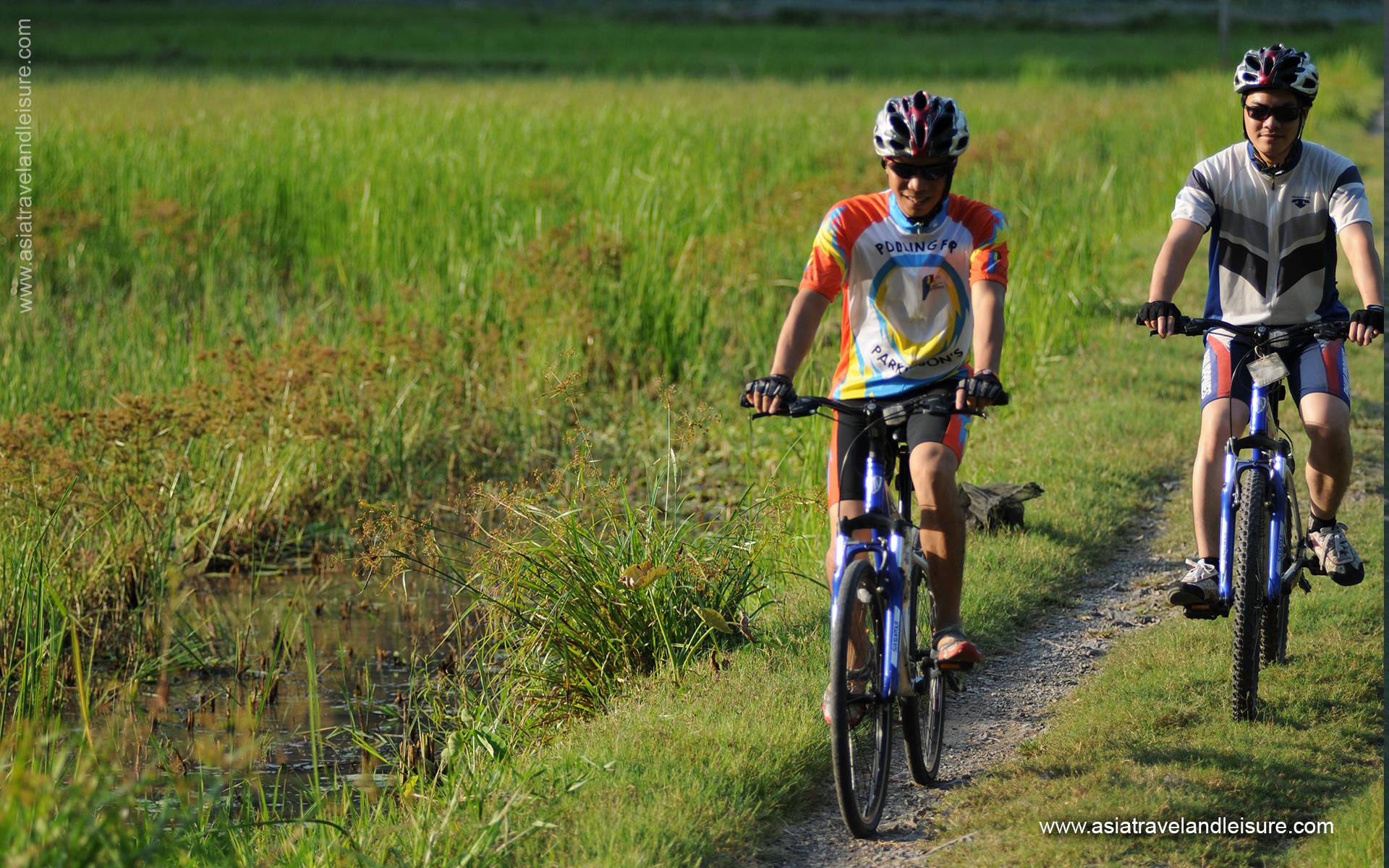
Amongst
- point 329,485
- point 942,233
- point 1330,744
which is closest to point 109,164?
point 329,485

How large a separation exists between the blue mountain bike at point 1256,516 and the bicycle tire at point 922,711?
91 cm

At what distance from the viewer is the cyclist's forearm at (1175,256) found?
4707 millimetres

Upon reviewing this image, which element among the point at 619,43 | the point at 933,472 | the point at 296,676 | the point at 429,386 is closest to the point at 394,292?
the point at 429,386

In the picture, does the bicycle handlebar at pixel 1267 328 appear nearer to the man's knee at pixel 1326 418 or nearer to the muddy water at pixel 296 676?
the man's knee at pixel 1326 418

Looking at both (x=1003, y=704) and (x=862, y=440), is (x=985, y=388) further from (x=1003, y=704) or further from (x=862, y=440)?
(x=1003, y=704)

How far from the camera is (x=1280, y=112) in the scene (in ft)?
15.2

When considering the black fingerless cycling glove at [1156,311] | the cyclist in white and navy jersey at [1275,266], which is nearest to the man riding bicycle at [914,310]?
the black fingerless cycling glove at [1156,311]

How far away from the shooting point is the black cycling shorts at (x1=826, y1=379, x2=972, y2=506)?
396 centimetres

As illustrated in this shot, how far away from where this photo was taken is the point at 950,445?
3.99 m

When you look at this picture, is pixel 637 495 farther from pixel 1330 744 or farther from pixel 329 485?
pixel 1330 744

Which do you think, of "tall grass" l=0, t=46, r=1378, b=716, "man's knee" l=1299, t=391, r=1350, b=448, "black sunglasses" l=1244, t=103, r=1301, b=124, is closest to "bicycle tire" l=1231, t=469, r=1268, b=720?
"man's knee" l=1299, t=391, r=1350, b=448

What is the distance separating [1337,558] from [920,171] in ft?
6.36

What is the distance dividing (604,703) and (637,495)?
11.2 ft

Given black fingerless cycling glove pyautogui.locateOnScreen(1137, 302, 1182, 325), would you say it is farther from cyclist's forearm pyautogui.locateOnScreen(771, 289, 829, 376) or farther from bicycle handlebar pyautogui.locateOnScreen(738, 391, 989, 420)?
cyclist's forearm pyautogui.locateOnScreen(771, 289, 829, 376)
